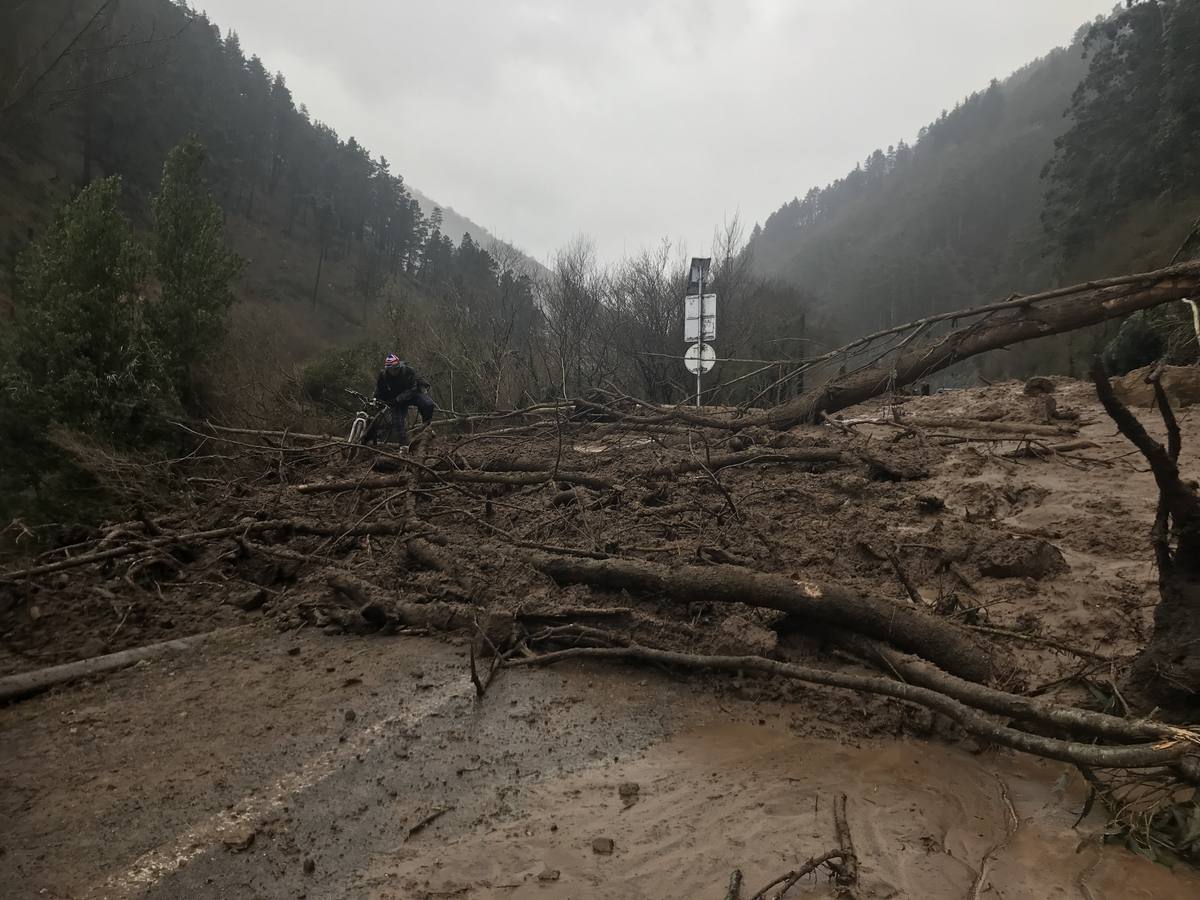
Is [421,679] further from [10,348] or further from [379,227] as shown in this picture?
[379,227]

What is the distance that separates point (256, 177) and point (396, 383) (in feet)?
206

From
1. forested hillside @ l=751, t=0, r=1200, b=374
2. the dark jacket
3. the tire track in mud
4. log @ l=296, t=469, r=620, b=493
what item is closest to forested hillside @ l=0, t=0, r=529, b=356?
the dark jacket

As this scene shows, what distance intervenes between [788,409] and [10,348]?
11803 mm

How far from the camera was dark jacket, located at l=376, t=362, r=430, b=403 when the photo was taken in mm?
9135

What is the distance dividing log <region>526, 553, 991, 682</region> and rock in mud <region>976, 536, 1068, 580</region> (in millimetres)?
1181

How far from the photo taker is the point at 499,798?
244cm

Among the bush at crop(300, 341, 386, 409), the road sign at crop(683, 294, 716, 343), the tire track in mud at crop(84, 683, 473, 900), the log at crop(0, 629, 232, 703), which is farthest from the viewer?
the bush at crop(300, 341, 386, 409)

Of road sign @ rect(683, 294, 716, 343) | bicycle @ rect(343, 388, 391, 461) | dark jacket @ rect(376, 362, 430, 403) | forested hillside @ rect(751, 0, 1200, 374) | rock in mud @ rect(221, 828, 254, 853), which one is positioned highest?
forested hillside @ rect(751, 0, 1200, 374)

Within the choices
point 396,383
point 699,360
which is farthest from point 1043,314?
point 396,383

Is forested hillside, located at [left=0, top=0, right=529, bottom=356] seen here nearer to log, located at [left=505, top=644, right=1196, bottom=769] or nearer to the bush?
the bush

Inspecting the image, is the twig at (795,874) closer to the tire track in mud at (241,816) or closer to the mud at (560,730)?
the mud at (560,730)

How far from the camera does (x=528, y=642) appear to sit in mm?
3688

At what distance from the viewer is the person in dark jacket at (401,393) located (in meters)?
9.04

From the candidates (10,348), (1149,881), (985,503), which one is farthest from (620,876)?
(10,348)
